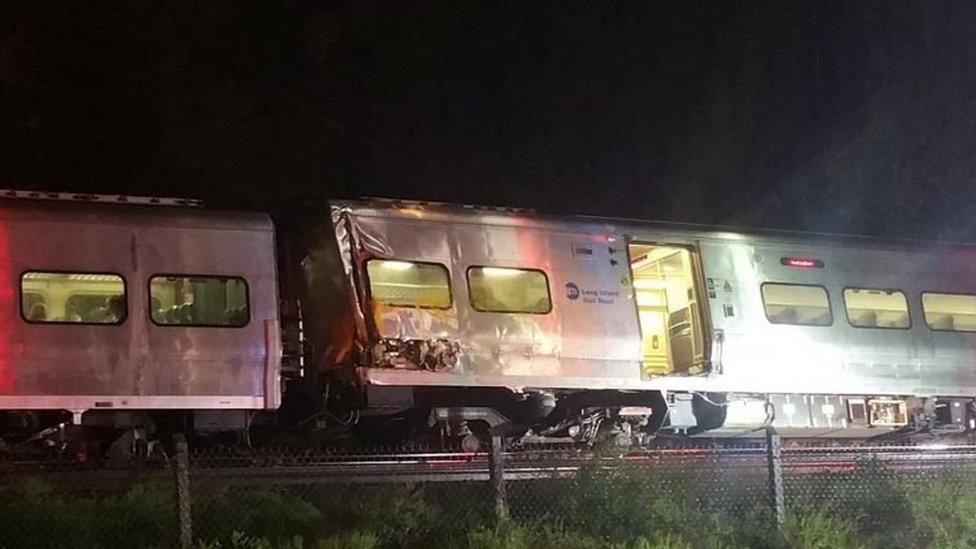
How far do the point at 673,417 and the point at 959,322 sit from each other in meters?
5.66

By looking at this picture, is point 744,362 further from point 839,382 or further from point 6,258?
point 6,258

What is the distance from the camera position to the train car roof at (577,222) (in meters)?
13.9

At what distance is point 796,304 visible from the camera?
16406mm

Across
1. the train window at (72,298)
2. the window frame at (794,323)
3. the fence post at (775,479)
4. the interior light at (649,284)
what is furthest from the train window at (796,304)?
the train window at (72,298)

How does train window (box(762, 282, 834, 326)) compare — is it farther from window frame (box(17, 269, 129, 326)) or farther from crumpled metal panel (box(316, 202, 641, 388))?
window frame (box(17, 269, 129, 326))

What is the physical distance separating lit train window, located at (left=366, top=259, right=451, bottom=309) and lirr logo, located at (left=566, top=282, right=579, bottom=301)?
1.60 metres

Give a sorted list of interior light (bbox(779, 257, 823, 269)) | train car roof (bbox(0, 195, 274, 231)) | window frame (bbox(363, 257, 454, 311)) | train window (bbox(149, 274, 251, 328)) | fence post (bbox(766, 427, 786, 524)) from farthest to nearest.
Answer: interior light (bbox(779, 257, 823, 269))
window frame (bbox(363, 257, 454, 311))
train window (bbox(149, 274, 251, 328))
train car roof (bbox(0, 195, 274, 231))
fence post (bbox(766, 427, 786, 524))

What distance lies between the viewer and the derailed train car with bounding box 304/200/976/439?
1362cm

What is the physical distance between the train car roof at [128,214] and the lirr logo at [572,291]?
3.76 meters

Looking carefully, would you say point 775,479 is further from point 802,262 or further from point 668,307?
point 802,262

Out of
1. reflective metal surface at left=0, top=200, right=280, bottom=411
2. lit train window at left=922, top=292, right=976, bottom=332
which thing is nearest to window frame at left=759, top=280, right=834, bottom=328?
lit train window at left=922, top=292, right=976, bottom=332

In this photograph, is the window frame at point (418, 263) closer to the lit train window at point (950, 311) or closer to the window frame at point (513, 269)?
the window frame at point (513, 269)

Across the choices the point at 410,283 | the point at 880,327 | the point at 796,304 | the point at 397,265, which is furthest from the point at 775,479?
the point at 880,327

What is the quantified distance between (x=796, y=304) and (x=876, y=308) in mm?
1506
